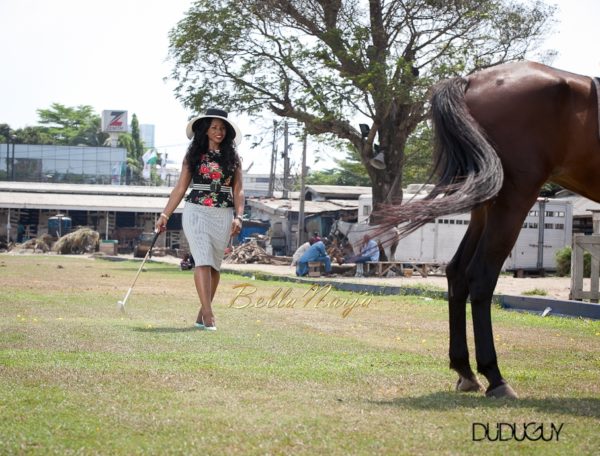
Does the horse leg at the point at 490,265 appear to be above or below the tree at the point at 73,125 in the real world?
below

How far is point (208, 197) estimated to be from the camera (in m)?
9.68

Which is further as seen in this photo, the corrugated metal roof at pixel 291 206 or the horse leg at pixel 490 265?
the corrugated metal roof at pixel 291 206

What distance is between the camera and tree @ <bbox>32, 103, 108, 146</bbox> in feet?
388

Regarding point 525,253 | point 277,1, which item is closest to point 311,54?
point 277,1

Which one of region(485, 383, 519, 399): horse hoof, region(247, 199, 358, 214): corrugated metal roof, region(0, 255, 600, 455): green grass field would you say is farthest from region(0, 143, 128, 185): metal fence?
region(485, 383, 519, 399): horse hoof

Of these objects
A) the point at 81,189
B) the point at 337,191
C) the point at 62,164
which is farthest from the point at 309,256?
the point at 62,164

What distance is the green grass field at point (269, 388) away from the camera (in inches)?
168

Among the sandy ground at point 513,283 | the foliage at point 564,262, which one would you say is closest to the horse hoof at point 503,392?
the sandy ground at point 513,283

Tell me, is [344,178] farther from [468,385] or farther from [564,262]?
[468,385]

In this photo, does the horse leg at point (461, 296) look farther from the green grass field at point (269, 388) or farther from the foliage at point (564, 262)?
the foliage at point (564, 262)

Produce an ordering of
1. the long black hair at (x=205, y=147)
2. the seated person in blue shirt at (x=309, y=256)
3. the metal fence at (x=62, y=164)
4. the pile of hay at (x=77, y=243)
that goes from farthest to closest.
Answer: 1. the metal fence at (x=62, y=164)
2. the pile of hay at (x=77, y=243)
3. the seated person in blue shirt at (x=309, y=256)
4. the long black hair at (x=205, y=147)

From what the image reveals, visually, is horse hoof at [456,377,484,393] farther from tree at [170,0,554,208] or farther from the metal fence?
the metal fence

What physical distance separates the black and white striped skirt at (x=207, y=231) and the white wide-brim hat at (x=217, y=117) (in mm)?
796

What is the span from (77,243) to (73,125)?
73.0 meters
